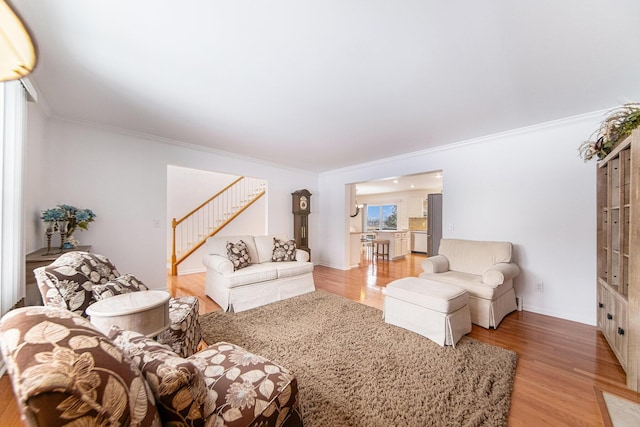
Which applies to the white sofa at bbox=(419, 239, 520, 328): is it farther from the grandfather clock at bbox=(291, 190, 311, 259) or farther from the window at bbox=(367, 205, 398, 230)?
the window at bbox=(367, 205, 398, 230)

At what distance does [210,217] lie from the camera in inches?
237

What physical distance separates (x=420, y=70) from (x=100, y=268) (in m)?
2.97

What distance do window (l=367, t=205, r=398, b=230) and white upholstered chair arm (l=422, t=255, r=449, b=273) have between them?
21.0 feet

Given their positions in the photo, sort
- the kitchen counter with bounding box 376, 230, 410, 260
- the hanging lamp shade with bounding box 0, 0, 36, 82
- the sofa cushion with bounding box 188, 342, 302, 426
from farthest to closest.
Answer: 1. the kitchen counter with bounding box 376, 230, 410, 260
2. the sofa cushion with bounding box 188, 342, 302, 426
3. the hanging lamp shade with bounding box 0, 0, 36, 82

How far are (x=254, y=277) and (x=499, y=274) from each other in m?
2.92

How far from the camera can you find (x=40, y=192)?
282 centimetres

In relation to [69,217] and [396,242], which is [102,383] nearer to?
[69,217]

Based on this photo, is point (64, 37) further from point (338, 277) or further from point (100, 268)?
point (338, 277)

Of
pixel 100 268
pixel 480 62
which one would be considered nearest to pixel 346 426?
pixel 100 268

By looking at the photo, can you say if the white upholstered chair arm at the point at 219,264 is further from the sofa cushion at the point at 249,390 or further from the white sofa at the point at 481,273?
the white sofa at the point at 481,273

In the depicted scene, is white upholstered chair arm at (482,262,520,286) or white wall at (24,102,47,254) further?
white upholstered chair arm at (482,262,520,286)

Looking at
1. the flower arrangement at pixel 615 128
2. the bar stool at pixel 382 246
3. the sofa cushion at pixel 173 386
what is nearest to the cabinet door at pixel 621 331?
the flower arrangement at pixel 615 128

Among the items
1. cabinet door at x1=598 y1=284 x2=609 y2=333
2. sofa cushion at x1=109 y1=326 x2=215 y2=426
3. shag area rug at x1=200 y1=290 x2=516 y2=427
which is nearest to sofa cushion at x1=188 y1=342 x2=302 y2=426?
sofa cushion at x1=109 y1=326 x2=215 y2=426

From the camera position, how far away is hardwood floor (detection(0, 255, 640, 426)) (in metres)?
1.50
